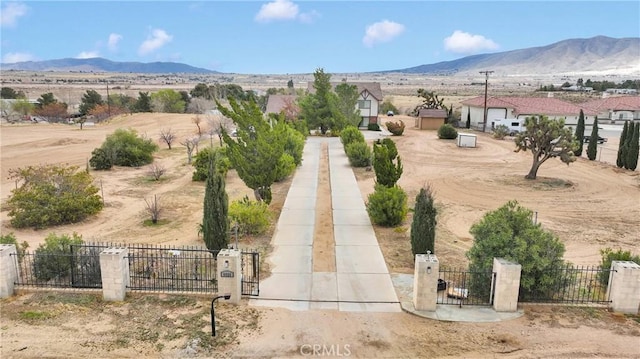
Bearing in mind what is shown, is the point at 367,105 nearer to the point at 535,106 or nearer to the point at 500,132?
the point at 500,132

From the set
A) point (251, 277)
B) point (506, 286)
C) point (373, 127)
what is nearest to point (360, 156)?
point (251, 277)

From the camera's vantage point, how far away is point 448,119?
65125 millimetres

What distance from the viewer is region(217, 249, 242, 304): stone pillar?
40.1ft

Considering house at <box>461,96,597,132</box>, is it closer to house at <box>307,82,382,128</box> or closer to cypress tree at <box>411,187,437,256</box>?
house at <box>307,82,382,128</box>

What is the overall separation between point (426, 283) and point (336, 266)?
380 centimetres

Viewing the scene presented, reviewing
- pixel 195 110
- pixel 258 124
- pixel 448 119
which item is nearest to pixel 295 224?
pixel 258 124

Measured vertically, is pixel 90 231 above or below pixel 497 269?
below

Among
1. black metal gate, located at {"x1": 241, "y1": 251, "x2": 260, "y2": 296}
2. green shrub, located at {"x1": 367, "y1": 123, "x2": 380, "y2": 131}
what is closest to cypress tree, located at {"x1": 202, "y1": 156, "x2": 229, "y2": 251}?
black metal gate, located at {"x1": 241, "y1": 251, "x2": 260, "y2": 296}

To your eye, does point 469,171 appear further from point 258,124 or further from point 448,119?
point 448,119

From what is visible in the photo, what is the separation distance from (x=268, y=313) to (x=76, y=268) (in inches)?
238

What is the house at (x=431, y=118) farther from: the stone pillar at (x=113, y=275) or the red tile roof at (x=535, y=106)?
the stone pillar at (x=113, y=275)

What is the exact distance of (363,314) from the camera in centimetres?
1198

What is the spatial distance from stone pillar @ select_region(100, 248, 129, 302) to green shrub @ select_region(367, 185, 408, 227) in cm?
1037

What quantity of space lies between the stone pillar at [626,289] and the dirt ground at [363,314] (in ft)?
1.37
